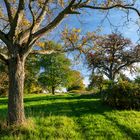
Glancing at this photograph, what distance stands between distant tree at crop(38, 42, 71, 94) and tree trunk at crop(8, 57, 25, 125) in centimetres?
5588

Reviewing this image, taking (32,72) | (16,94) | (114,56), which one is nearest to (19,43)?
(16,94)

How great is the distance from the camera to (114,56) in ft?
161

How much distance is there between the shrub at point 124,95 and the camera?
21.4m

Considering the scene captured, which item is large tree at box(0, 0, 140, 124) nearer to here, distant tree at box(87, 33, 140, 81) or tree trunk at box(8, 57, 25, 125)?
tree trunk at box(8, 57, 25, 125)

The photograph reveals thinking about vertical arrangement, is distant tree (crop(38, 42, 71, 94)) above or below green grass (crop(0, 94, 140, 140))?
above

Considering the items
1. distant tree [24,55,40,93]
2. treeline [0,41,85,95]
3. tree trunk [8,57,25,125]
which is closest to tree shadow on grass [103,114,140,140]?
tree trunk [8,57,25,125]

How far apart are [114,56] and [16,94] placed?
35339mm

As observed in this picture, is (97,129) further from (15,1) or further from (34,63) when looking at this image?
(34,63)

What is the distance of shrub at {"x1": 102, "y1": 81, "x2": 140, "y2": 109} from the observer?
70.3 ft

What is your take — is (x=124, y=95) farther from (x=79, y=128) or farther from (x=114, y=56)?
(x=114, y=56)

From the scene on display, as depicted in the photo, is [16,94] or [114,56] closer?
[16,94]

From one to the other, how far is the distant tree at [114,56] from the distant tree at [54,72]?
74.4 ft

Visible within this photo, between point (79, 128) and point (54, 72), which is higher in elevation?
point (54, 72)

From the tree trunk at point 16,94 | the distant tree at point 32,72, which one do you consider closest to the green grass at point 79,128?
the tree trunk at point 16,94
